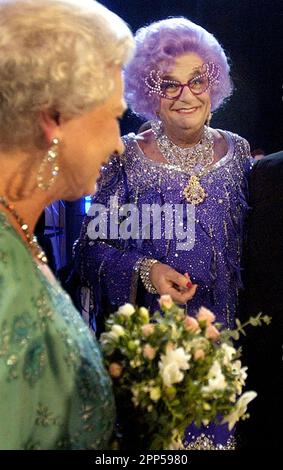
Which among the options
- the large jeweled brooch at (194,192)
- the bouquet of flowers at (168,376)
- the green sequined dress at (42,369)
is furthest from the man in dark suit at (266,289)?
the green sequined dress at (42,369)

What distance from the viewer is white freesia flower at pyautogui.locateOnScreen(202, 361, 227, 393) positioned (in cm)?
135

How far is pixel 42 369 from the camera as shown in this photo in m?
1.21

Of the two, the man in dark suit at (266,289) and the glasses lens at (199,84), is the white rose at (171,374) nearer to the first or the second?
the man in dark suit at (266,289)

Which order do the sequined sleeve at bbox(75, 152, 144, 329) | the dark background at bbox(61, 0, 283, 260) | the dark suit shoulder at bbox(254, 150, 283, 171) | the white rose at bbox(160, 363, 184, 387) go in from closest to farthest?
the white rose at bbox(160, 363, 184, 387) → the sequined sleeve at bbox(75, 152, 144, 329) → the dark suit shoulder at bbox(254, 150, 283, 171) → the dark background at bbox(61, 0, 283, 260)

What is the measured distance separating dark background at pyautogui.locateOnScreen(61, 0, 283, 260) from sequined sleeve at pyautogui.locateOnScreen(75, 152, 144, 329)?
1932 mm

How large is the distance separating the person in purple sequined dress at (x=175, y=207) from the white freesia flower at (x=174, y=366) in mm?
968

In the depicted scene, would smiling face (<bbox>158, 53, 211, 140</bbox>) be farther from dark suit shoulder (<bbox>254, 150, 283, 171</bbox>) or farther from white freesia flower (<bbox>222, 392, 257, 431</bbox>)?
white freesia flower (<bbox>222, 392, 257, 431</bbox>)

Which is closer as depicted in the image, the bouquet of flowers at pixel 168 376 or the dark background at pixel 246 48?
the bouquet of flowers at pixel 168 376

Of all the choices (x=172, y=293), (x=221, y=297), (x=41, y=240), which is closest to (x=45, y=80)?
(x=172, y=293)

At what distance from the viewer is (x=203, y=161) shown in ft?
7.97

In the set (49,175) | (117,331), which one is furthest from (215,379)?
(49,175)

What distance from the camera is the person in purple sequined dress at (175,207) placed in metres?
2.34

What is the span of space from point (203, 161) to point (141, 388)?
122 centimetres

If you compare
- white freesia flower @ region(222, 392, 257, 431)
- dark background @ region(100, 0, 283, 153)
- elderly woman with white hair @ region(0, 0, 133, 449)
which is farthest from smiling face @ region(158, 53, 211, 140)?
dark background @ region(100, 0, 283, 153)
